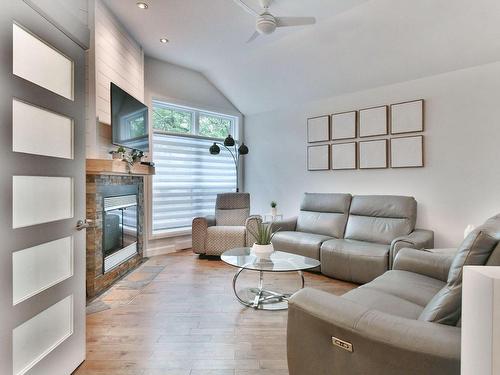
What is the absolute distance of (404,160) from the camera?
12.0 ft

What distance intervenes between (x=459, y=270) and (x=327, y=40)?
326 centimetres

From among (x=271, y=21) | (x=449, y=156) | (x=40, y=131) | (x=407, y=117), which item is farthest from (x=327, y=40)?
(x=40, y=131)

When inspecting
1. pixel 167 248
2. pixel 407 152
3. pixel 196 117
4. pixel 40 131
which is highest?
pixel 196 117

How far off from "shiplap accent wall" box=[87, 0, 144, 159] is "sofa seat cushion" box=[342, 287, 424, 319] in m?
2.94

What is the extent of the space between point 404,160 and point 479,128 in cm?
81

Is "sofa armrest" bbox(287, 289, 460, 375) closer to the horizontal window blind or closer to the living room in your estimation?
the living room

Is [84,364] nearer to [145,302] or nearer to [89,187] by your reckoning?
[145,302]

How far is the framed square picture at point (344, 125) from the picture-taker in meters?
4.13

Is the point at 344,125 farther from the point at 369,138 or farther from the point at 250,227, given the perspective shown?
the point at 250,227

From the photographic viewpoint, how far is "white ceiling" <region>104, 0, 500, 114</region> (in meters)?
2.88

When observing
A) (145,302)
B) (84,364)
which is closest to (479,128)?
(145,302)

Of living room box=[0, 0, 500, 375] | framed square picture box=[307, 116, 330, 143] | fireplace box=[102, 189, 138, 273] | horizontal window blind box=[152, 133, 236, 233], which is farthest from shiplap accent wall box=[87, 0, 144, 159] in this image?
framed square picture box=[307, 116, 330, 143]

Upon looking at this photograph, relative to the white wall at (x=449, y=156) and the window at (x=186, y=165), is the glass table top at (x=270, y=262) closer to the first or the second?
the white wall at (x=449, y=156)

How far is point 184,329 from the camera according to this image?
2.27m
